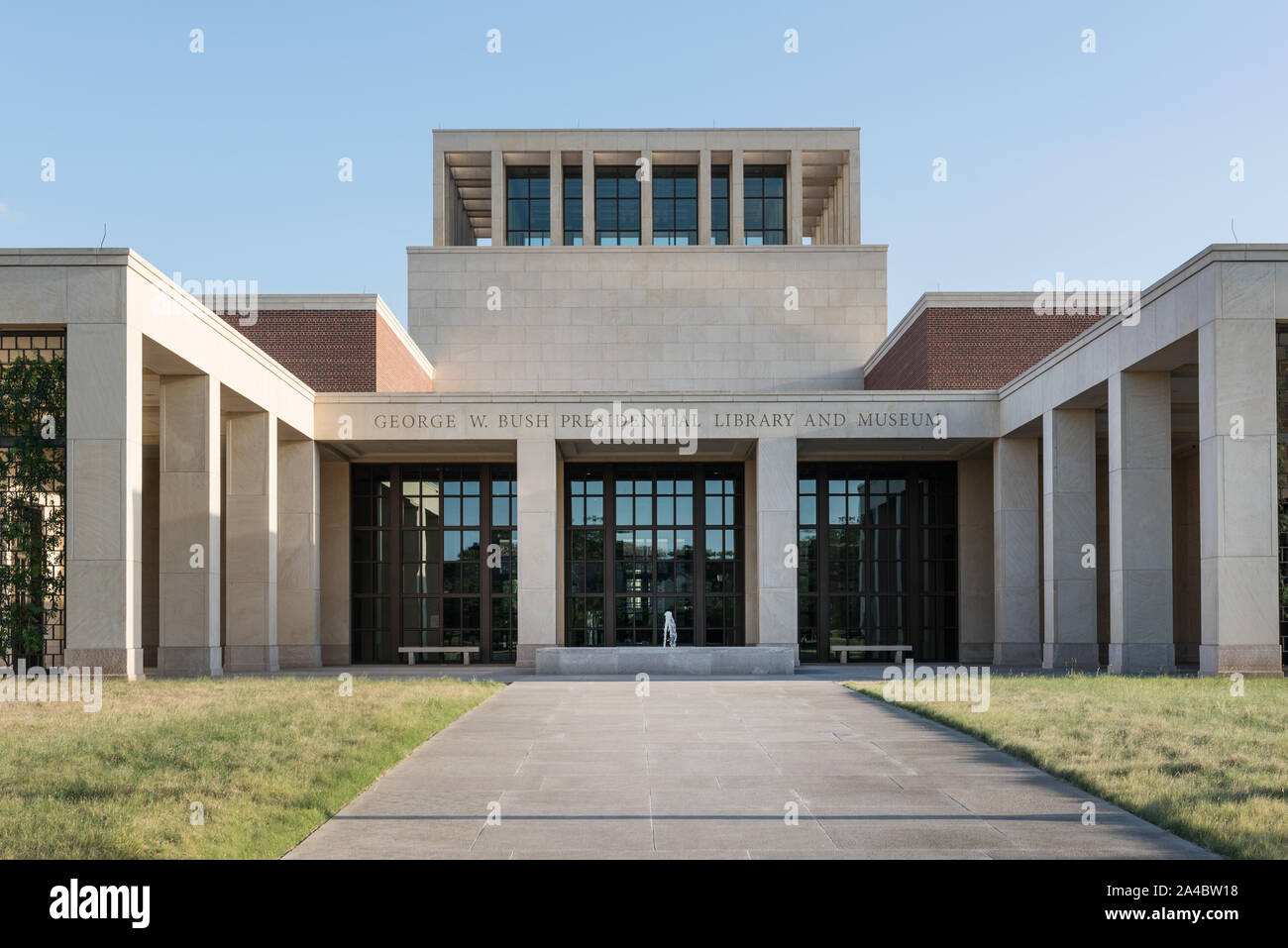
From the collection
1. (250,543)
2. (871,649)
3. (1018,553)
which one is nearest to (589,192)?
(871,649)

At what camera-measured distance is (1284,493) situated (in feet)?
77.7

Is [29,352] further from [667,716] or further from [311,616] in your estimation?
[667,716]

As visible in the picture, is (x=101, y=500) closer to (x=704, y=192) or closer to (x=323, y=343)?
(x=323, y=343)

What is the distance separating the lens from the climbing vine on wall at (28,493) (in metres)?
21.6

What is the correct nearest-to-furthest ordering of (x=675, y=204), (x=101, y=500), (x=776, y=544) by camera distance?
(x=101, y=500) → (x=776, y=544) → (x=675, y=204)

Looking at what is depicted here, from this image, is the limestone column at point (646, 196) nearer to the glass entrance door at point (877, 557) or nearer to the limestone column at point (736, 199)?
the limestone column at point (736, 199)

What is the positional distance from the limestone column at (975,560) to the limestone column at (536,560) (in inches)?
490

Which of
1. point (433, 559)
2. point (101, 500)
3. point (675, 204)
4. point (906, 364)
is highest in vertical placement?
point (675, 204)

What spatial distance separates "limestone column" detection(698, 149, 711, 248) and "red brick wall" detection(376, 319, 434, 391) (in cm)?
1230

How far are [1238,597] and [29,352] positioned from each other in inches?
885

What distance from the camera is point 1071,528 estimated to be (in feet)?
93.0

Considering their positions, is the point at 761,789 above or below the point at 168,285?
below

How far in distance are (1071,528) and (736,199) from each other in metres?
23.0
